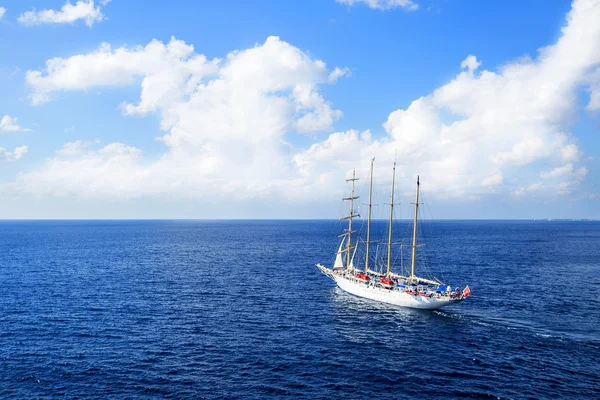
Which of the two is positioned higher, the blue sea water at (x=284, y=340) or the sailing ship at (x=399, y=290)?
the sailing ship at (x=399, y=290)

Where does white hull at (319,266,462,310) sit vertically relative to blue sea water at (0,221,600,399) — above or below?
above

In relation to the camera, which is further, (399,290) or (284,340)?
(399,290)

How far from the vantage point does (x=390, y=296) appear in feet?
256

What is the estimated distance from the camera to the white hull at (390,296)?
72500mm

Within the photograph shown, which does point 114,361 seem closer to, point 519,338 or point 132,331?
point 132,331

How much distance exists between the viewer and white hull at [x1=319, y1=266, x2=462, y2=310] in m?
72.5

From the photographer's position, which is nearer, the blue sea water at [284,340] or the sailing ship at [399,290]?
the blue sea water at [284,340]

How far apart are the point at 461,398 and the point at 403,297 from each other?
35.4m

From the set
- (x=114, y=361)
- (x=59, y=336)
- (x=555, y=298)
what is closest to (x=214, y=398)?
(x=114, y=361)

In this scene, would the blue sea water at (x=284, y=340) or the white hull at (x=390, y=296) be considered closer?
the blue sea water at (x=284, y=340)

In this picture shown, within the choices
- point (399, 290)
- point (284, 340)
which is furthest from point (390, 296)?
point (284, 340)

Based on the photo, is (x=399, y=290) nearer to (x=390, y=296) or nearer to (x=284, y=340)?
(x=390, y=296)

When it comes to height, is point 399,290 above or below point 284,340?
above

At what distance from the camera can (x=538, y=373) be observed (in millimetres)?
45969
